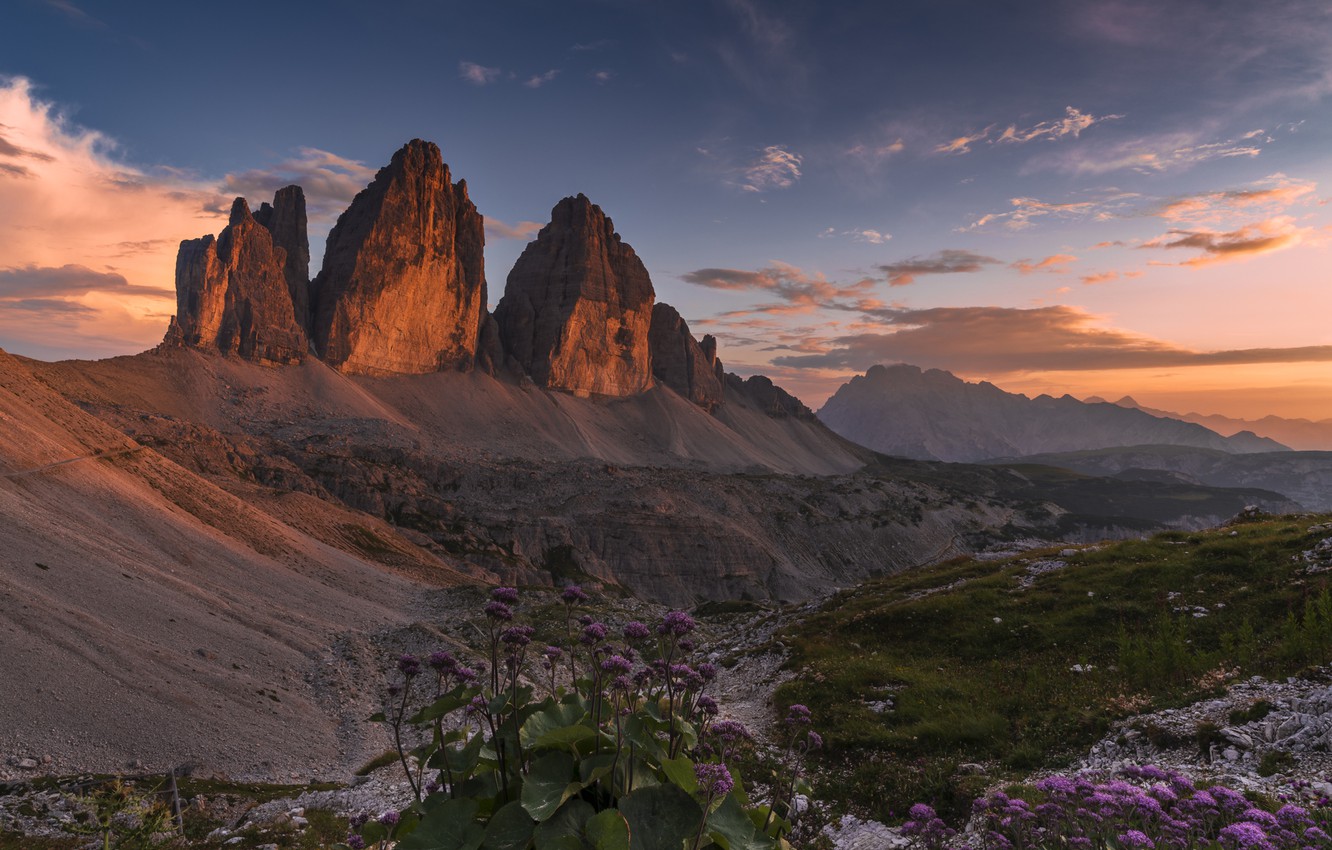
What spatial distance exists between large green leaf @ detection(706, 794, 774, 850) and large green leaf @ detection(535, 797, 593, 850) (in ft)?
3.34

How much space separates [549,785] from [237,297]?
721 ft

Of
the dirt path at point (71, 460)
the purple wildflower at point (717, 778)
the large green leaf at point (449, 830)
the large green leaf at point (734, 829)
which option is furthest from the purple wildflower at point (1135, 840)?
the dirt path at point (71, 460)

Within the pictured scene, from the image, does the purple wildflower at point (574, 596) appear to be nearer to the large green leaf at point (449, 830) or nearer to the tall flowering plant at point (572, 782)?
the tall flowering plant at point (572, 782)

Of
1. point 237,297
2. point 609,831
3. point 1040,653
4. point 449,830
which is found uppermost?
point 237,297

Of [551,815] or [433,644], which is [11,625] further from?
[551,815]

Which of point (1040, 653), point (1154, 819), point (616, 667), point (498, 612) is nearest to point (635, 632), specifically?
point (616, 667)

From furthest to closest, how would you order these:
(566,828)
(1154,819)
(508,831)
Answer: (1154,819) < (508,831) < (566,828)

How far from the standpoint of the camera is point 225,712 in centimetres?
3091

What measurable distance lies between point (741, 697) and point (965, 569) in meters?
23.7

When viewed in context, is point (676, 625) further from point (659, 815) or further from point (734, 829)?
point (659, 815)

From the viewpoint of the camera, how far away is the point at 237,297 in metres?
185

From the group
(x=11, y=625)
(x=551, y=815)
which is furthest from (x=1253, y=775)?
(x=11, y=625)

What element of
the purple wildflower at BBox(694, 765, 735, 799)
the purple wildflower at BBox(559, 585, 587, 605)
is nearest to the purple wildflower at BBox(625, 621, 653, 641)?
the purple wildflower at BBox(559, 585, 587, 605)

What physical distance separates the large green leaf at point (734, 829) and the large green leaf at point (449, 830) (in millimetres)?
1679
